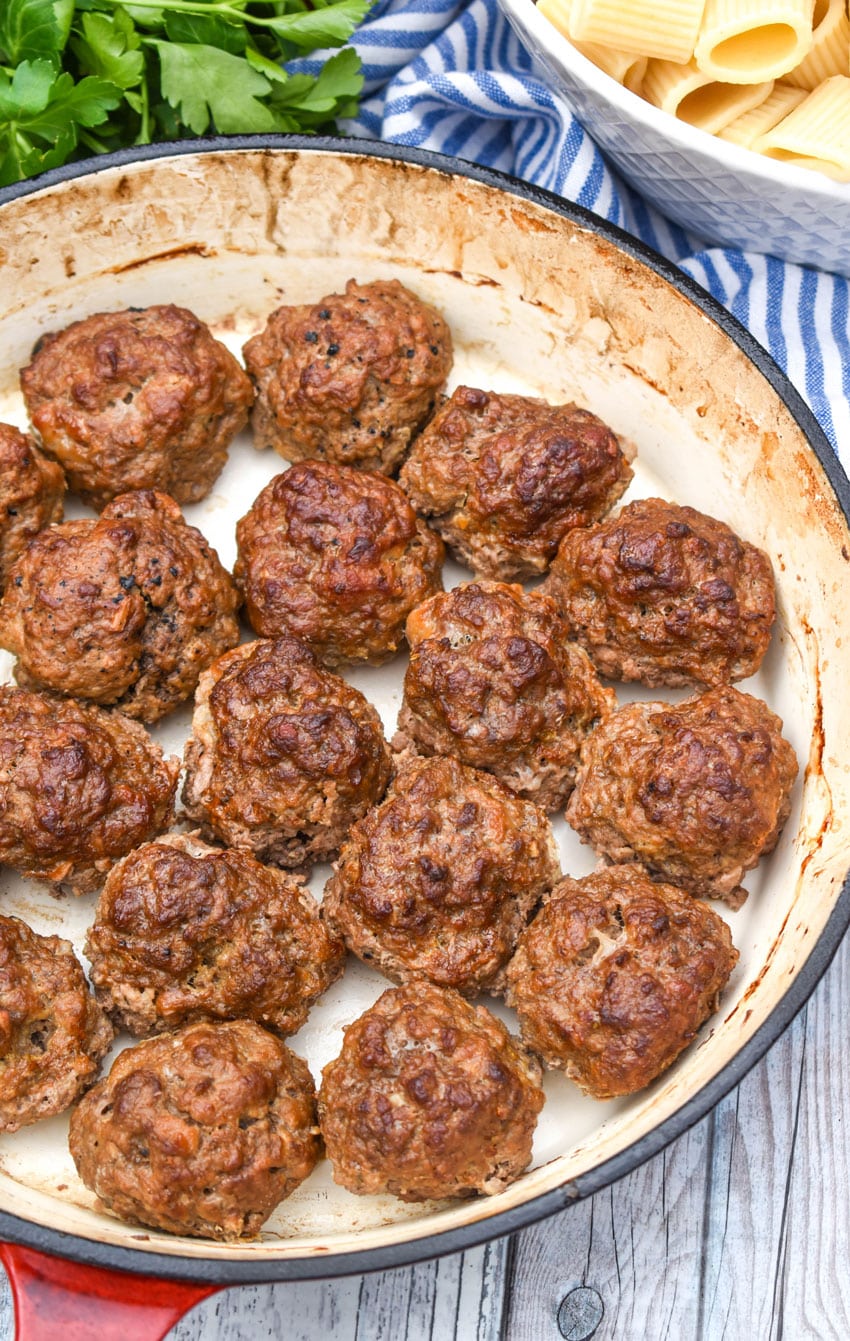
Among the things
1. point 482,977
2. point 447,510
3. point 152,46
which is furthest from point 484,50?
point 482,977

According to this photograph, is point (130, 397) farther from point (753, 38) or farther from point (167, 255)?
point (753, 38)

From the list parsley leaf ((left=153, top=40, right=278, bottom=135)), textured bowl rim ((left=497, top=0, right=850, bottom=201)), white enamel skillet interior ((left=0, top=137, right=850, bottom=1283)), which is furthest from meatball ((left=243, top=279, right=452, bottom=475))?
textured bowl rim ((left=497, top=0, right=850, bottom=201))

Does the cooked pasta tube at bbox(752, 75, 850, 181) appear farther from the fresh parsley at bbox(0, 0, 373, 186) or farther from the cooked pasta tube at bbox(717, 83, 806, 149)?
the fresh parsley at bbox(0, 0, 373, 186)

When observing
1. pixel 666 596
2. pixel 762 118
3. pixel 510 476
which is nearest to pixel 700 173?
pixel 762 118

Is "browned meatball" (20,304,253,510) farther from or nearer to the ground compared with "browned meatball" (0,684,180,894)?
farther from the ground

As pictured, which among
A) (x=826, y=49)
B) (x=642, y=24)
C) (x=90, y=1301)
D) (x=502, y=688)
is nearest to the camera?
(x=90, y=1301)

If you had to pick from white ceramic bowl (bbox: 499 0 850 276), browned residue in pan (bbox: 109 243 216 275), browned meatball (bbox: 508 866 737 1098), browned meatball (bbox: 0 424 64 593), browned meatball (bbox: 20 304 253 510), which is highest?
white ceramic bowl (bbox: 499 0 850 276)

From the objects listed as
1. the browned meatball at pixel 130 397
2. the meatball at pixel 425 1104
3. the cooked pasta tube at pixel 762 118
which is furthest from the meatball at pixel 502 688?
the cooked pasta tube at pixel 762 118
